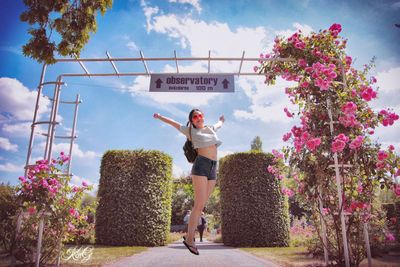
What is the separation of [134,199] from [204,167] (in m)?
8.06

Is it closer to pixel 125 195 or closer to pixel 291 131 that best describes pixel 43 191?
pixel 291 131

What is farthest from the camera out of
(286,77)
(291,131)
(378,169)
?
(286,77)

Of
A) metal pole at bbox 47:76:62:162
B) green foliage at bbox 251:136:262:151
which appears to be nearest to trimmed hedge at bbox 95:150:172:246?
metal pole at bbox 47:76:62:162

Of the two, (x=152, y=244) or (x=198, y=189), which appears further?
(x=152, y=244)

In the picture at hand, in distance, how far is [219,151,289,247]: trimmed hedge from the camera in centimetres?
1070

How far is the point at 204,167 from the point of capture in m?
3.63

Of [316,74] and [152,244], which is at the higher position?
[316,74]

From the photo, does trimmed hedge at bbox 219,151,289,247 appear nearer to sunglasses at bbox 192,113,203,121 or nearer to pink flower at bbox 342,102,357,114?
pink flower at bbox 342,102,357,114

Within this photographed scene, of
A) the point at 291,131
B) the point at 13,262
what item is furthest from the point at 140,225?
the point at 291,131

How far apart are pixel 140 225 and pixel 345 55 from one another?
8.80 metres

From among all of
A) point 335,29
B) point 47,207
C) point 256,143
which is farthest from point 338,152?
point 256,143

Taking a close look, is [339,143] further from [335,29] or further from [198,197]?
[335,29]

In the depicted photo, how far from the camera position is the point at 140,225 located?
35.1ft

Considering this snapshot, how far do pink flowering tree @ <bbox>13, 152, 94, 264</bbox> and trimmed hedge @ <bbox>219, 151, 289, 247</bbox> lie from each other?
6.80 metres
